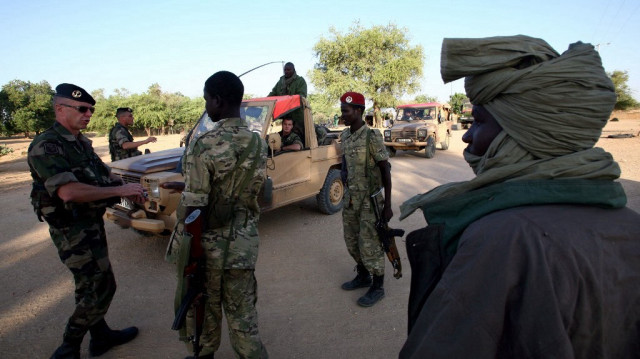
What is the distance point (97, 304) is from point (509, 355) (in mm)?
2725

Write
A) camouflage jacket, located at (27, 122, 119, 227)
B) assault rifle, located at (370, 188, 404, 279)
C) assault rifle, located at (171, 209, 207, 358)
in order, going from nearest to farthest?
assault rifle, located at (171, 209, 207, 358)
camouflage jacket, located at (27, 122, 119, 227)
assault rifle, located at (370, 188, 404, 279)

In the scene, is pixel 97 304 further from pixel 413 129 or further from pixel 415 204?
pixel 413 129

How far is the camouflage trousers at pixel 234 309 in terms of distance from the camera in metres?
2.17

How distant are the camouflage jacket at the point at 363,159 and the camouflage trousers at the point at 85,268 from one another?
211 cm

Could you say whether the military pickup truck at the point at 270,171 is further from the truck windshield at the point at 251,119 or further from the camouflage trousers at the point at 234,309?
the camouflage trousers at the point at 234,309

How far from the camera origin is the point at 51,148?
236 centimetres

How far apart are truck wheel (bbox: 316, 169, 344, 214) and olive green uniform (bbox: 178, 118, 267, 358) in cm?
369

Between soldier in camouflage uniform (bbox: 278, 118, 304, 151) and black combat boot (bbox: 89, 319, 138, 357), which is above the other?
soldier in camouflage uniform (bbox: 278, 118, 304, 151)

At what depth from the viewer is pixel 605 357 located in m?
0.83

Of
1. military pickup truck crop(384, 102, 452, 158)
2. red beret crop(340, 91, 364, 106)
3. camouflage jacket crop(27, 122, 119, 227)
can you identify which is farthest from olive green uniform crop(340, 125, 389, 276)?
military pickup truck crop(384, 102, 452, 158)

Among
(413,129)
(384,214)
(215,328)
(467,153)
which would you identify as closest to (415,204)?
(467,153)

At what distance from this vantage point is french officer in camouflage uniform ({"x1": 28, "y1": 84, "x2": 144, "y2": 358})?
2.34 meters

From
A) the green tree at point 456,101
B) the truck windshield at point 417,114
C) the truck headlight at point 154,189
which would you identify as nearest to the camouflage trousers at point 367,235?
the truck headlight at point 154,189

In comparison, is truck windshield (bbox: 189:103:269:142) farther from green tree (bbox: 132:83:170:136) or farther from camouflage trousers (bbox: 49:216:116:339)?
green tree (bbox: 132:83:170:136)
